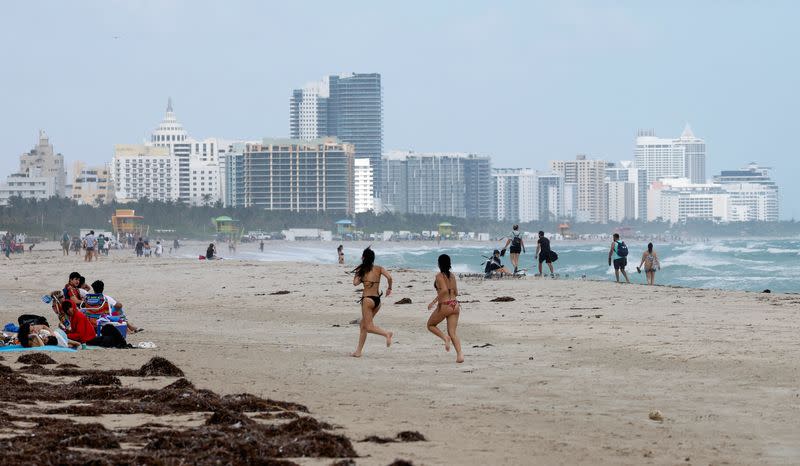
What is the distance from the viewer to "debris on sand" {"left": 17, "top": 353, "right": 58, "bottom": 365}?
13.3 meters

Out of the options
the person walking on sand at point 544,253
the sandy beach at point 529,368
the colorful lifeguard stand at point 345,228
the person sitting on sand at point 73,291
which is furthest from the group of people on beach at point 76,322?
the colorful lifeguard stand at point 345,228

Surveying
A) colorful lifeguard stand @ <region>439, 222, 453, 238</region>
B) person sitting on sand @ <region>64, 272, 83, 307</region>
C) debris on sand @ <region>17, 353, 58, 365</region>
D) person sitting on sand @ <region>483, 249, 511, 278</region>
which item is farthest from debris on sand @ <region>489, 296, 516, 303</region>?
colorful lifeguard stand @ <region>439, 222, 453, 238</region>

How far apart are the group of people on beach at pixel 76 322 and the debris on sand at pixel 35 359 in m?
1.42

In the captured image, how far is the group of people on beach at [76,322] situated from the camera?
49.4ft

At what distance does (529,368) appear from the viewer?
504 inches

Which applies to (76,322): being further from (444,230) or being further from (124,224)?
(444,230)

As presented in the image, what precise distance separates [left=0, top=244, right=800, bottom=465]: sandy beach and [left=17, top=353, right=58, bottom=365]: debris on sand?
1.16 feet

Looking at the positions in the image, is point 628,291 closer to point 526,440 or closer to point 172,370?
point 172,370

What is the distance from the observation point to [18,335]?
49.6 ft

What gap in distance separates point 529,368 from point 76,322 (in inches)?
228

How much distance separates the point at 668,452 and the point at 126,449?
331 cm

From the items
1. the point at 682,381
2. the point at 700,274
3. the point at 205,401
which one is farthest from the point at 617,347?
the point at 700,274

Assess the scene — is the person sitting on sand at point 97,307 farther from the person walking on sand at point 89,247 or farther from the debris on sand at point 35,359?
the person walking on sand at point 89,247

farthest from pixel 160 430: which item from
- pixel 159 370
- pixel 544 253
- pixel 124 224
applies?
pixel 124 224
